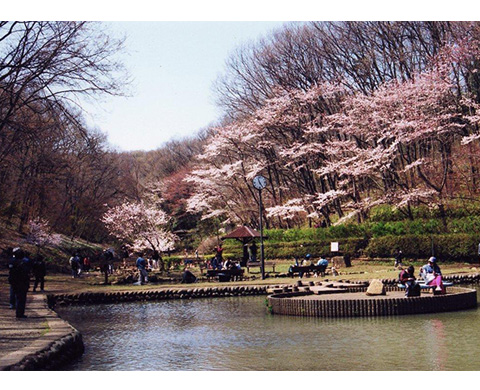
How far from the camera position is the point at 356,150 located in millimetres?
33938

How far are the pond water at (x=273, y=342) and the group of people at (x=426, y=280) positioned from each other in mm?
1119

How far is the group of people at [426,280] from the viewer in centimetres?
1520

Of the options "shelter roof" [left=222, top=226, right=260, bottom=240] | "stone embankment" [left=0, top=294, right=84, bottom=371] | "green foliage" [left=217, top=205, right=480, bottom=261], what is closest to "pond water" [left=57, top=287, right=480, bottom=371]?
"stone embankment" [left=0, top=294, right=84, bottom=371]

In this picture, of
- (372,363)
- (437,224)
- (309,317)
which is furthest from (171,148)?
(372,363)

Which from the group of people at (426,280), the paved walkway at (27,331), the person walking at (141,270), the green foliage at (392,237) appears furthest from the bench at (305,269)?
the paved walkway at (27,331)

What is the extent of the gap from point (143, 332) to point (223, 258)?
2380 cm

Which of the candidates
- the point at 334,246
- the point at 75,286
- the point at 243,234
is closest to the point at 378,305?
the point at 75,286

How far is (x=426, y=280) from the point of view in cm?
1662

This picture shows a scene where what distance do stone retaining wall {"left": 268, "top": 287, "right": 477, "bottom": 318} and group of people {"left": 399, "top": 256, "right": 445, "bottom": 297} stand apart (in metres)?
0.55

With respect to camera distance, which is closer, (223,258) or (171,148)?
(223,258)

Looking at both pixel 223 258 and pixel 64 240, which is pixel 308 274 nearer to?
pixel 223 258

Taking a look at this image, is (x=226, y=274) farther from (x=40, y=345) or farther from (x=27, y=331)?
(x=40, y=345)

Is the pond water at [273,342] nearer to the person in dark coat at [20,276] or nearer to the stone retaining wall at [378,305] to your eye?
the stone retaining wall at [378,305]

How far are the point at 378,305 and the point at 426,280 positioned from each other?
108 inches
